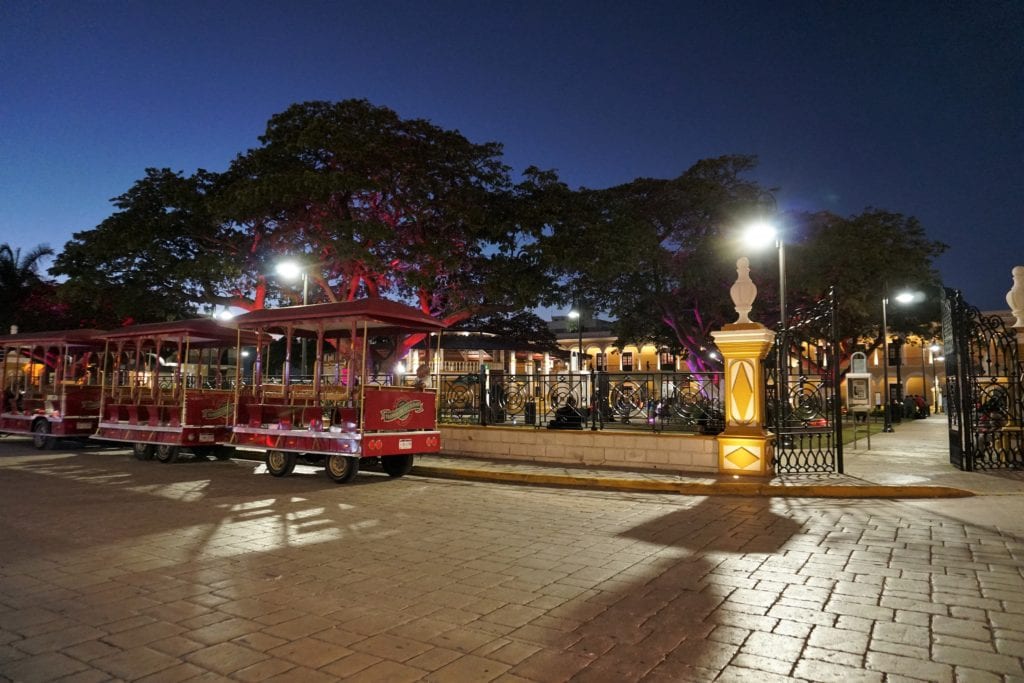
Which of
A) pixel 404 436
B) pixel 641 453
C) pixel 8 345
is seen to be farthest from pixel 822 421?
pixel 8 345

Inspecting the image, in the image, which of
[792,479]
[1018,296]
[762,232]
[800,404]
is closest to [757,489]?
[792,479]

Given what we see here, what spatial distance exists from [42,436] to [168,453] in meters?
6.37

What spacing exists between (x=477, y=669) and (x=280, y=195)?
17168 mm

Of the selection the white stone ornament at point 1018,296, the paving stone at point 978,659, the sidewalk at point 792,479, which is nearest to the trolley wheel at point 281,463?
→ the sidewalk at point 792,479

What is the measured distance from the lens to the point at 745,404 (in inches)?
455

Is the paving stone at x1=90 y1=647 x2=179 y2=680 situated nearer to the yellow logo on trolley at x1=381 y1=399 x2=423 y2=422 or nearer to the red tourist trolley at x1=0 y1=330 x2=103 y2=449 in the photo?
the yellow logo on trolley at x1=381 y1=399 x2=423 y2=422

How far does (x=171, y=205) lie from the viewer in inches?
822

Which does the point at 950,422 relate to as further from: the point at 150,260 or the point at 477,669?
the point at 150,260

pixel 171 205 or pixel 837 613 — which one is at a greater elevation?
pixel 171 205

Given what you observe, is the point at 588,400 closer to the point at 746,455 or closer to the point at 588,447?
the point at 588,447

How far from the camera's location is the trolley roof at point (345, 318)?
38.1 ft

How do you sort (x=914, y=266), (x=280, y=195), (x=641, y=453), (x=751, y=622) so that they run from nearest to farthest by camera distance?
(x=751, y=622) → (x=641, y=453) → (x=280, y=195) → (x=914, y=266)

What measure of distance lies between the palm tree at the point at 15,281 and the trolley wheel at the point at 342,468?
3054 cm

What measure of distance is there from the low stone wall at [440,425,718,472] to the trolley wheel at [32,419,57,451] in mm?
11459
